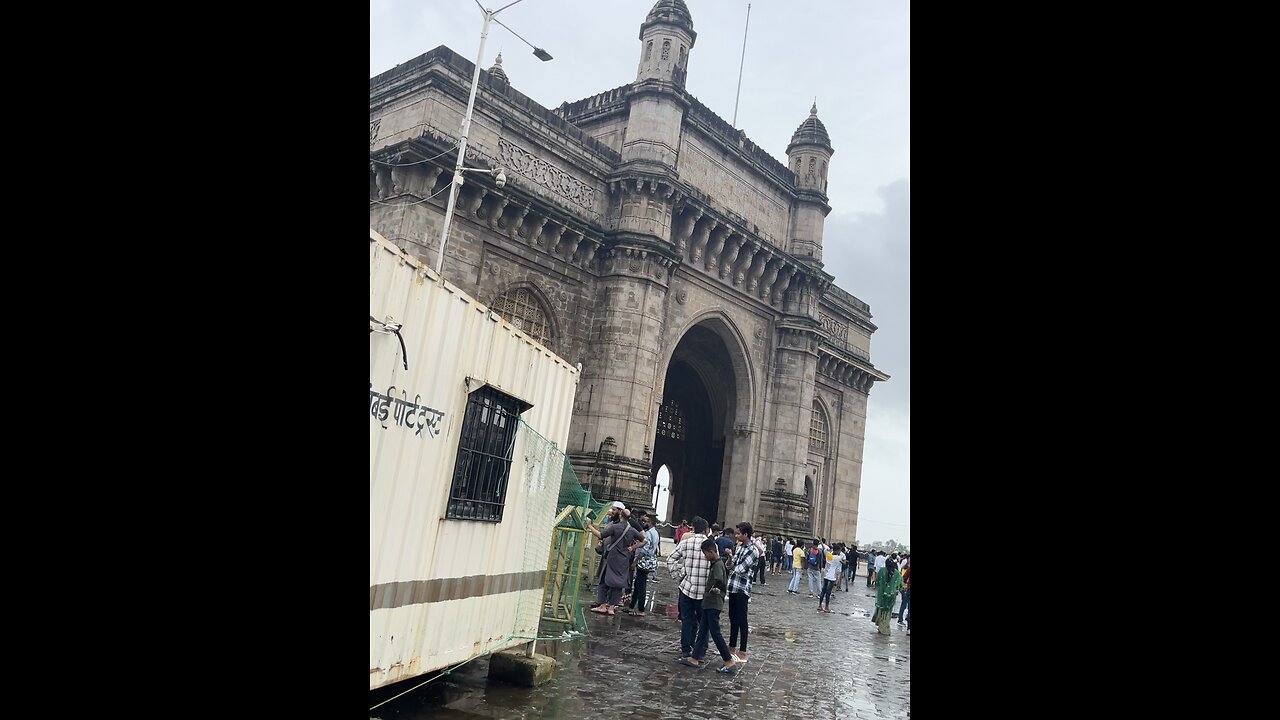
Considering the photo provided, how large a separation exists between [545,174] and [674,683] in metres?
15.7

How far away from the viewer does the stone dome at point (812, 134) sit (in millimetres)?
29931

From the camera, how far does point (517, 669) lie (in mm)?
6992

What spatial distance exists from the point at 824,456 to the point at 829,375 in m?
3.65

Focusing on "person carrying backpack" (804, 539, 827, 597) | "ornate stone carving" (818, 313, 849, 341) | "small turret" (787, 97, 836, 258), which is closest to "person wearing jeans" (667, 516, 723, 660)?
"person carrying backpack" (804, 539, 827, 597)

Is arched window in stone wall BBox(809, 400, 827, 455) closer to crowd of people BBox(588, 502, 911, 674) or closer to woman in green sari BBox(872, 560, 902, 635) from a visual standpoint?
crowd of people BBox(588, 502, 911, 674)

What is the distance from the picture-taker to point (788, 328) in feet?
91.6

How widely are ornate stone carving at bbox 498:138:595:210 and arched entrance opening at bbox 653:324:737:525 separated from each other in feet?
21.8

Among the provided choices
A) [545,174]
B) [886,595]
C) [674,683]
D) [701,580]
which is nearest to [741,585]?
[701,580]

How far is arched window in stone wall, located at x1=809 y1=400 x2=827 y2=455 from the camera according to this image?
34.3 metres

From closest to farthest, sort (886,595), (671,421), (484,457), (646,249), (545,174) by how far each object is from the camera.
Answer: (484,457) < (886,595) < (545,174) < (646,249) < (671,421)

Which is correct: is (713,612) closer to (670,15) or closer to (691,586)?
(691,586)
